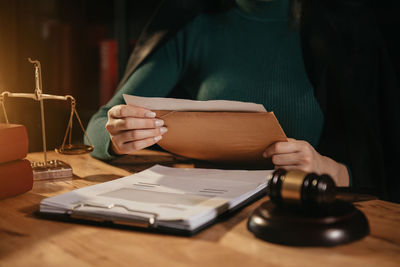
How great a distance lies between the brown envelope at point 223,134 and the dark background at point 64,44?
82 centimetres

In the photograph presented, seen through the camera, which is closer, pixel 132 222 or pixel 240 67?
pixel 132 222

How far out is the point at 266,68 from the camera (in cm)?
153

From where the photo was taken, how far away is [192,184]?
0.81 m

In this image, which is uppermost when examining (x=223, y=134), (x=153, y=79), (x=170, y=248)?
(x=153, y=79)

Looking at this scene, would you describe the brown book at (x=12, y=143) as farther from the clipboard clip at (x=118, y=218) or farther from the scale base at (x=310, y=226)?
the scale base at (x=310, y=226)

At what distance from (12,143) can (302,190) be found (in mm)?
563

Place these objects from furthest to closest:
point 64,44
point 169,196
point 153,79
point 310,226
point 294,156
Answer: point 64,44, point 153,79, point 294,156, point 169,196, point 310,226

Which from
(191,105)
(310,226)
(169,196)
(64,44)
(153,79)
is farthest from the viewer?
(64,44)

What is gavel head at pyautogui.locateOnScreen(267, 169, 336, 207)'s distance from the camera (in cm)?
55

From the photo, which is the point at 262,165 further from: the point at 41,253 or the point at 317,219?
the point at 41,253

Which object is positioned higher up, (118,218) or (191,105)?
(191,105)

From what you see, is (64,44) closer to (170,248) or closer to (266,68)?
(266,68)

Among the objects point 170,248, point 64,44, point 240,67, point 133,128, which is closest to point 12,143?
point 133,128

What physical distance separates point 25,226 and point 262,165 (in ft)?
1.97
